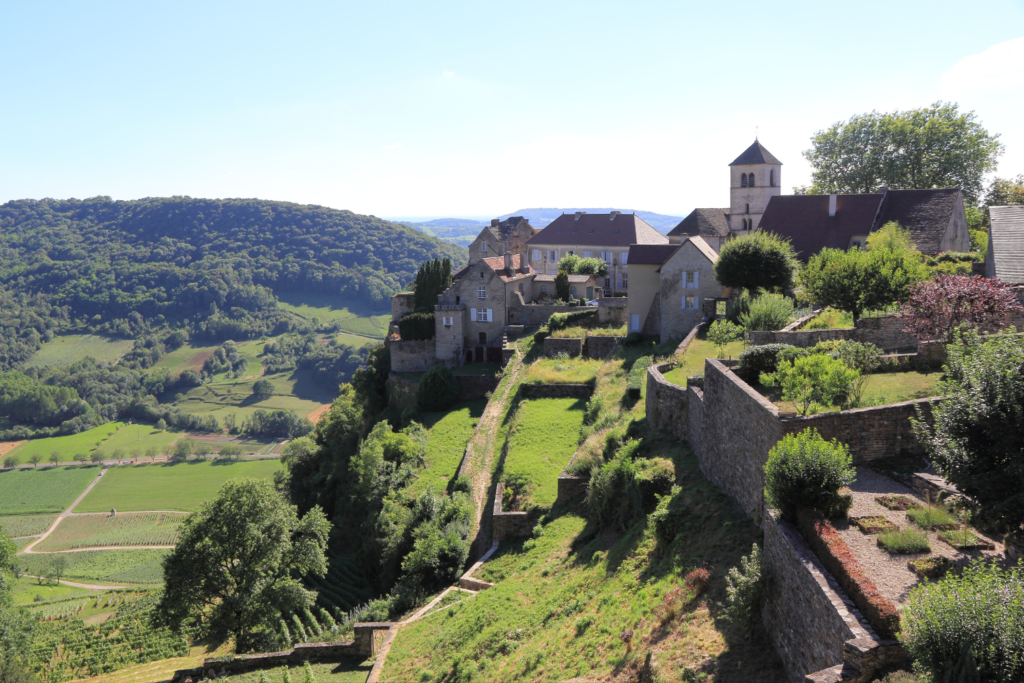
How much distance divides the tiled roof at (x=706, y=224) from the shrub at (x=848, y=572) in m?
54.3

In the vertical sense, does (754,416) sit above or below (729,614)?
above

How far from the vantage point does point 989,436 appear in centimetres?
912

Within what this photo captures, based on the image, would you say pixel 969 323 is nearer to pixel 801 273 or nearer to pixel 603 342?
pixel 801 273

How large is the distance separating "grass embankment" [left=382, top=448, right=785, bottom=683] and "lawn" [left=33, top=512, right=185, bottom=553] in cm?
8271

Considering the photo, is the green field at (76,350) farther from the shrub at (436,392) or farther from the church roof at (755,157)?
the church roof at (755,157)

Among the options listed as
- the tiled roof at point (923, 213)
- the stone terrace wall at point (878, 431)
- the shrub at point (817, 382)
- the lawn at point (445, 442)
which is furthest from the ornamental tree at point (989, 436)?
the tiled roof at point (923, 213)

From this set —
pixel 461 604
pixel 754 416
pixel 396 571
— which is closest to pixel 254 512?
pixel 396 571

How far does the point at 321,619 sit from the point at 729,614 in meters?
28.1

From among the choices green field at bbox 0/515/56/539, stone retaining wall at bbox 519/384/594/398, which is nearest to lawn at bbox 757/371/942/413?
stone retaining wall at bbox 519/384/594/398

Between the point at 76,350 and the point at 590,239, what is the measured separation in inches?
6698

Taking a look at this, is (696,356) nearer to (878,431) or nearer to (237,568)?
(878,431)

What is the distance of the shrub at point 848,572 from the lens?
7.76 meters

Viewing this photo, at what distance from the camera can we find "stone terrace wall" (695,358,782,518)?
12.9m

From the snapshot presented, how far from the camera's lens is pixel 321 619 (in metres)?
33.5
